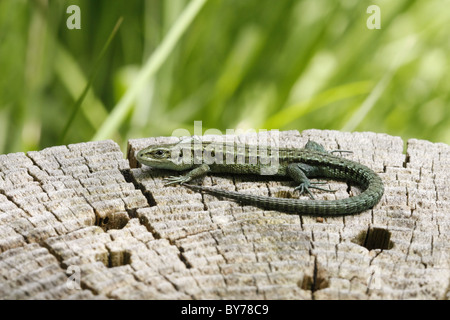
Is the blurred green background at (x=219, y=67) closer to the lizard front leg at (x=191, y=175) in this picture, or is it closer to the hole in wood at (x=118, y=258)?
the lizard front leg at (x=191, y=175)

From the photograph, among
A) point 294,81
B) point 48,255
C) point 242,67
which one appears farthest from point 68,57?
point 48,255

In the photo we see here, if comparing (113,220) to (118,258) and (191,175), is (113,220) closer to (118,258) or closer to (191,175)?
(118,258)

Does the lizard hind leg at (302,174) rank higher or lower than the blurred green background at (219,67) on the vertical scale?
A: lower

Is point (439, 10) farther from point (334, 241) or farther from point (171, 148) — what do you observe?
point (334, 241)

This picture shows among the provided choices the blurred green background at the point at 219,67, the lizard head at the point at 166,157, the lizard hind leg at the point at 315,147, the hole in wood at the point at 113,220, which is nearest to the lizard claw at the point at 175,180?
the lizard head at the point at 166,157

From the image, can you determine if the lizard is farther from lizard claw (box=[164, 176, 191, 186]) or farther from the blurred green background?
the blurred green background

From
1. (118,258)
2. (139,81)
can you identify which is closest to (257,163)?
(118,258)
